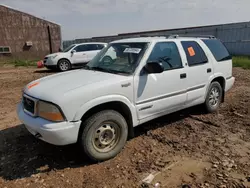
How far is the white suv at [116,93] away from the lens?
295 cm

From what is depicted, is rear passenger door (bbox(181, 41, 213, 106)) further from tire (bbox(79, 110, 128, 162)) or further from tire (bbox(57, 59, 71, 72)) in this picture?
tire (bbox(57, 59, 71, 72))

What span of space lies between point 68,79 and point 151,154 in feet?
5.63

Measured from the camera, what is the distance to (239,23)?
17219 mm

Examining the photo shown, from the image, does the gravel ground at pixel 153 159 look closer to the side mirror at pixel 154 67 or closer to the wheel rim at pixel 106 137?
the wheel rim at pixel 106 137

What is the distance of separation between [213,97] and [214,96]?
4 cm

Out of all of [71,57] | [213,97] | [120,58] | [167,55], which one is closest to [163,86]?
[167,55]

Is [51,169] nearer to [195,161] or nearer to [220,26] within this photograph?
[195,161]

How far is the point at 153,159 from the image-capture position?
11.2ft

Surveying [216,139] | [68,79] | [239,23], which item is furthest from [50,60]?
[239,23]

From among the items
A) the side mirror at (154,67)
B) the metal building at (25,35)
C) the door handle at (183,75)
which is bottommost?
the door handle at (183,75)

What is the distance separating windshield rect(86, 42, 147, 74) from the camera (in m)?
3.68

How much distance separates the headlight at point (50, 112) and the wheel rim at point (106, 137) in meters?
0.59

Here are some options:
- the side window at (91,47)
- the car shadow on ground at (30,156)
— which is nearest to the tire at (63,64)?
the side window at (91,47)

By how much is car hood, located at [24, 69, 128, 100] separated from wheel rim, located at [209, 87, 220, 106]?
98.3 inches
